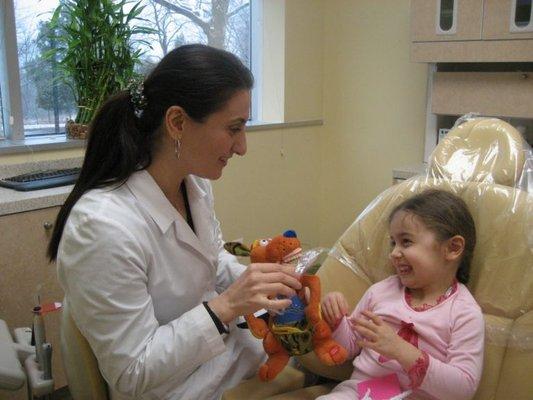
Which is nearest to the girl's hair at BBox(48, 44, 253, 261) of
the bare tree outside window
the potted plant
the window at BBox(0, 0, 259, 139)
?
the potted plant

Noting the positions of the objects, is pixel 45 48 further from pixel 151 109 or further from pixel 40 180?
pixel 151 109

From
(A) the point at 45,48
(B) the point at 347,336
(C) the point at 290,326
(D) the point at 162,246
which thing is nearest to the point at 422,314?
(B) the point at 347,336

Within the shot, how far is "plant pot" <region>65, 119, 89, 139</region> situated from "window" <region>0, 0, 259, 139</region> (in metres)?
0.19

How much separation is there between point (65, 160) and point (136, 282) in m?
1.39

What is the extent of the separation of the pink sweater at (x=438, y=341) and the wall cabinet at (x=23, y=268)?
109 cm

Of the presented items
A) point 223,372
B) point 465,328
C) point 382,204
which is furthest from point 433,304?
point 223,372

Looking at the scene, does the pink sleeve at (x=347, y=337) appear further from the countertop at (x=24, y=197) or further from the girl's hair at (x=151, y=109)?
the countertop at (x=24, y=197)

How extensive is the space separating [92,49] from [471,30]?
160 cm

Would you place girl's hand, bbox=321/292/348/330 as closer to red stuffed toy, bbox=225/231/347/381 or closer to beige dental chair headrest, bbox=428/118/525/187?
red stuffed toy, bbox=225/231/347/381

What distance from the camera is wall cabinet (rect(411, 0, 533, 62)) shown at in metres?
2.32

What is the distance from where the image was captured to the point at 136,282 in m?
1.07

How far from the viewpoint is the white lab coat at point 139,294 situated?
3.42 ft

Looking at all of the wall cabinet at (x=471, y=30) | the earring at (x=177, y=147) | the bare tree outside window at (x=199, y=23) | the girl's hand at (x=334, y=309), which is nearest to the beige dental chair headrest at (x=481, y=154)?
the girl's hand at (x=334, y=309)

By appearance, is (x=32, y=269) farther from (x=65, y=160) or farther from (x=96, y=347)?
(x=96, y=347)
